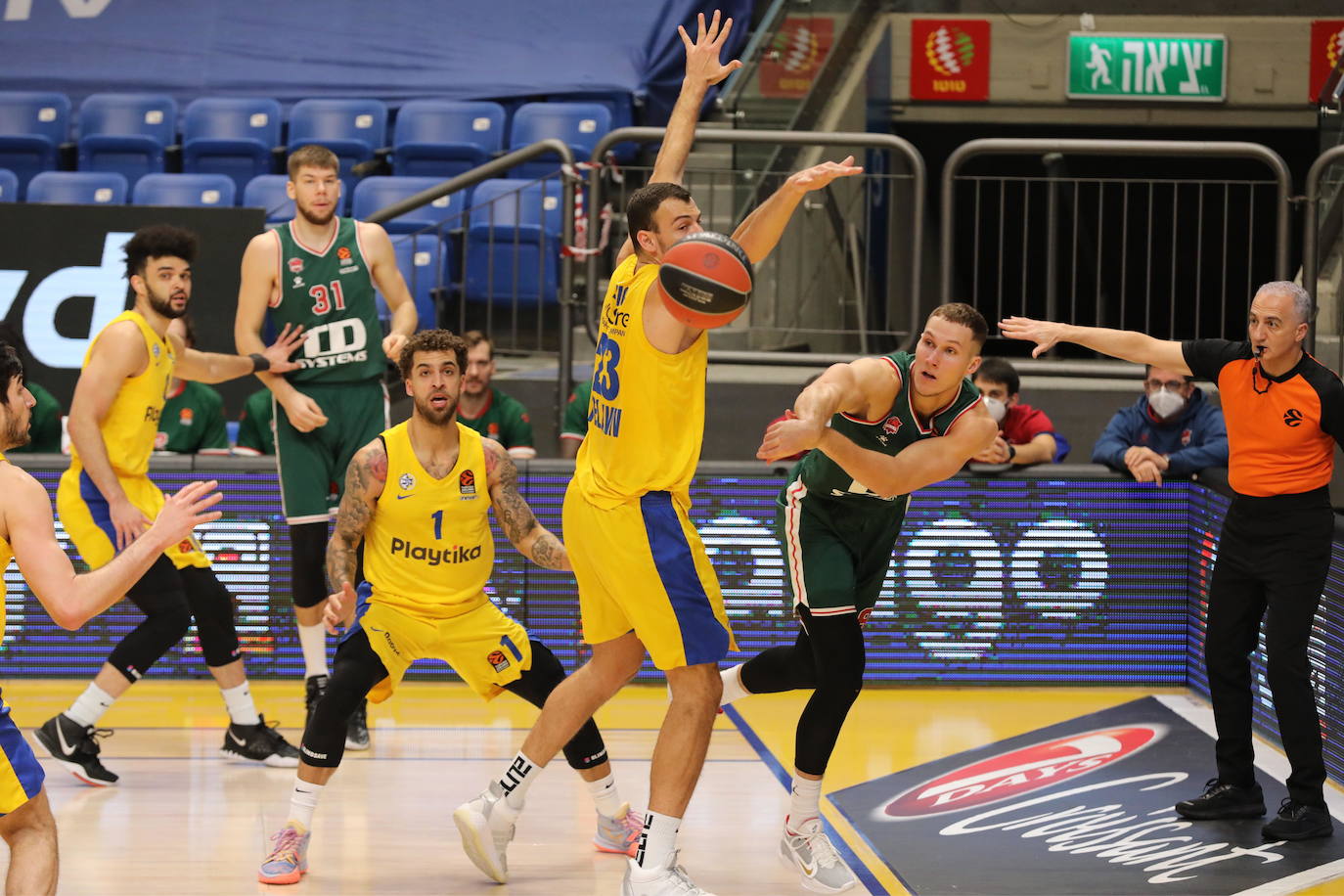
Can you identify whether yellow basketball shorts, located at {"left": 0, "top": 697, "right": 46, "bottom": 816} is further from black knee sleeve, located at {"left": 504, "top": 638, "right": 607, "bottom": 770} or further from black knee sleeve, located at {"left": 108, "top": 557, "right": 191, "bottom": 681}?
black knee sleeve, located at {"left": 108, "top": 557, "right": 191, "bottom": 681}

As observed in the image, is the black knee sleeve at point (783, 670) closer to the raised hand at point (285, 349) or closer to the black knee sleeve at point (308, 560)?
the black knee sleeve at point (308, 560)

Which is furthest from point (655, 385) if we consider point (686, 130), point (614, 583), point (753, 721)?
point (753, 721)

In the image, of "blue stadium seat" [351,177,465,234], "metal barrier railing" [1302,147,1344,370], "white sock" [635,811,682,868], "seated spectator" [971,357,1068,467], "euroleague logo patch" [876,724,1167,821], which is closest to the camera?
"white sock" [635,811,682,868]

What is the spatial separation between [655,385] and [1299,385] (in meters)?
2.32

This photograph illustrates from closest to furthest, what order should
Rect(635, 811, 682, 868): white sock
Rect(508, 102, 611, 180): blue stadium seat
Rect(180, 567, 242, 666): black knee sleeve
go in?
Rect(635, 811, 682, 868): white sock → Rect(180, 567, 242, 666): black knee sleeve → Rect(508, 102, 611, 180): blue stadium seat

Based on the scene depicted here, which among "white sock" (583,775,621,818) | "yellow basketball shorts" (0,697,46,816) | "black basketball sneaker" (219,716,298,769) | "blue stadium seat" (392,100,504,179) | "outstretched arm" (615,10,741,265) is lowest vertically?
"black basketball sneaker" (219,716,298,769)

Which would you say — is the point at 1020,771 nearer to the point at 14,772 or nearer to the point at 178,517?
the point at 178,517

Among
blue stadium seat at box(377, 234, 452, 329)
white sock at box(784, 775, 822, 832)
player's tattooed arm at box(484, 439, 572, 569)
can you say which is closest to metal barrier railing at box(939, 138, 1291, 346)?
blue stadium seat at box(377, 234, 452, 329)

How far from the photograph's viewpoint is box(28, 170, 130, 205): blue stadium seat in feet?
37.1

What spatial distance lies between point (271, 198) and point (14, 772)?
811 cm

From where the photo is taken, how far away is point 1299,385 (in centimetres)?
552

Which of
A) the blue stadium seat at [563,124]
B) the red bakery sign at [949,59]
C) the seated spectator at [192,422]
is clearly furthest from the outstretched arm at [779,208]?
the red bakery sign at [949,59]

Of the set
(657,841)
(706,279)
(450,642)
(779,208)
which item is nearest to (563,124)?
(450,642)

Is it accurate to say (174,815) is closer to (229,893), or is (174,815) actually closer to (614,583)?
(229,893)
